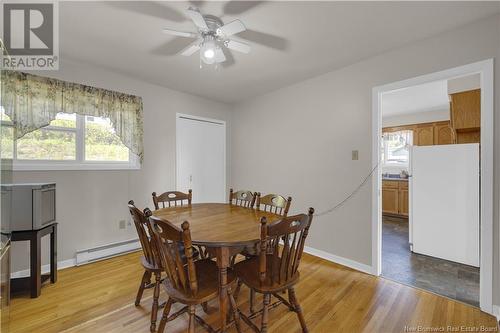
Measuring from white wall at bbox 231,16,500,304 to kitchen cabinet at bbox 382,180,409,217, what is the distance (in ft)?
10.1

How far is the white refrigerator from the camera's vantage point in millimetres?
2641

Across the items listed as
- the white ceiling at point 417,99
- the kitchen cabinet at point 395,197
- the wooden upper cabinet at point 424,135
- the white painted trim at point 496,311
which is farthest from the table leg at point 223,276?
the wooden upper cabinet at point 424,135

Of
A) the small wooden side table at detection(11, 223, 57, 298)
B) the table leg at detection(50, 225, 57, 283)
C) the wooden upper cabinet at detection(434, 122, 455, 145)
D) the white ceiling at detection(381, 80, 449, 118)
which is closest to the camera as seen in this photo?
the small wooden side table at detection(11, 223, 57, 298)

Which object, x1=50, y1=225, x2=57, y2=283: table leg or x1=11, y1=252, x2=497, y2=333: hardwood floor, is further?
x1=50, y1=225, x2=57, y2=283: table leg

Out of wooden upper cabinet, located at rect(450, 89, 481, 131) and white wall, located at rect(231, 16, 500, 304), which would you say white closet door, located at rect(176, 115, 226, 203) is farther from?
wooden upper cabinet, located at rect(450, 89, 481, 131)

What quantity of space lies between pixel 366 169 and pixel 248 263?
1768 mm

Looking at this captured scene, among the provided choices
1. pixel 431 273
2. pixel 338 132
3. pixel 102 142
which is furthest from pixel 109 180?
pixel 431 273

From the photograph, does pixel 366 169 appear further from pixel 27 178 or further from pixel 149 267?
pixel 27 178

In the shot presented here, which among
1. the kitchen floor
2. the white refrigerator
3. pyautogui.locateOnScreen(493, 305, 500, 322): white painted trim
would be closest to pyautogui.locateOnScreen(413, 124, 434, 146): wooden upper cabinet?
the white refrigerator

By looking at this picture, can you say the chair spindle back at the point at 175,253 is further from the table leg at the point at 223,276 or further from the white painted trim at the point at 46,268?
the white painted trim at the point at 46,268

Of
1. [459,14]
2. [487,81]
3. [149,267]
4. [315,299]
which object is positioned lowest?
[315,299]

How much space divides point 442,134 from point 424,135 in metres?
0.31

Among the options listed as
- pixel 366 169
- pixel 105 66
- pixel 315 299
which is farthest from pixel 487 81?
pixel 105 66

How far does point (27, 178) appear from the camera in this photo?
2395 millimetres
